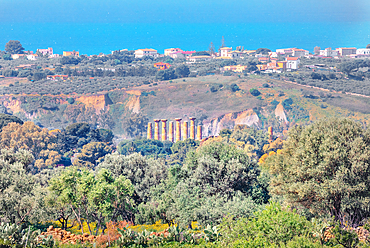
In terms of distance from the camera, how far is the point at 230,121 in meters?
109

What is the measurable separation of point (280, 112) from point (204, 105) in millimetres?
19826

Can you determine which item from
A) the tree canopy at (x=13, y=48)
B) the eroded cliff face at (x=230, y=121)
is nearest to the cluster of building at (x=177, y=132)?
the eroded cliff face at (x=230, y=121)

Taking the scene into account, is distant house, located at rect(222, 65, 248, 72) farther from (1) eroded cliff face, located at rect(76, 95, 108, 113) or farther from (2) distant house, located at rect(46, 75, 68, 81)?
(2) distant house, located at rect(46, 75, 68, 81)

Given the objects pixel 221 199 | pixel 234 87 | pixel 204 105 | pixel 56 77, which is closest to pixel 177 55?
pixel 56 77

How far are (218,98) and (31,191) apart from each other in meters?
102

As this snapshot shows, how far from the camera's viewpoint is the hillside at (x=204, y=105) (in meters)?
108

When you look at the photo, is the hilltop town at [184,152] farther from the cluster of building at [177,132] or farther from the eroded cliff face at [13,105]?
the eroded cliff face at [13,105]

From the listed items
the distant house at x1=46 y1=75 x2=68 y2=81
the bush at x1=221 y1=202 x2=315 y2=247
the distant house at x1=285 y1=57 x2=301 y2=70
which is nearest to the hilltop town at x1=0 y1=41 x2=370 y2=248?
the bush at x1=221 y1=202 x2=315 y2=247

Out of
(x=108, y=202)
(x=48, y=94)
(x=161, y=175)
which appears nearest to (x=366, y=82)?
(x=48, y=94)

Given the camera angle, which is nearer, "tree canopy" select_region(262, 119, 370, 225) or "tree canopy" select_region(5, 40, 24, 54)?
"tree canopy" select_region(262, 119, 370, 225)

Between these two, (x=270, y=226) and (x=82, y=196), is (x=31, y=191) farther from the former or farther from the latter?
(x=270, y=226)

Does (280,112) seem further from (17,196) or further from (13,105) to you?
(17,196)

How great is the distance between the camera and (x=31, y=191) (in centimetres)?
2002

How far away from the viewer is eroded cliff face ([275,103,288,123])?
358 feet
